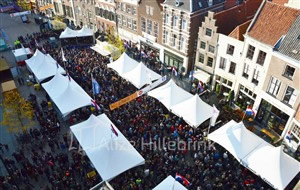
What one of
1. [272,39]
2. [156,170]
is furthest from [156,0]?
[156,170]

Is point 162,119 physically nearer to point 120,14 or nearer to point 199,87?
point 199,87

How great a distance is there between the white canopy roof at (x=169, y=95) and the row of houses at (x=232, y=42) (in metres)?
5.78

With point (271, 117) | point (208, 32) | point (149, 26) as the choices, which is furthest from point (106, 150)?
point (149, 26)

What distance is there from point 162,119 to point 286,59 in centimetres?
1256

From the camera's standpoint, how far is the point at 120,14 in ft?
136

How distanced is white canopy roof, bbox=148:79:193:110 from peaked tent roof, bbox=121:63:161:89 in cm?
253

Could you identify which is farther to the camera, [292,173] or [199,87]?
[199,87]

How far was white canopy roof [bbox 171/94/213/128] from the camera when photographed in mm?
23688

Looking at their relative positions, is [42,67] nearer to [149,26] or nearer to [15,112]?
[15,112]

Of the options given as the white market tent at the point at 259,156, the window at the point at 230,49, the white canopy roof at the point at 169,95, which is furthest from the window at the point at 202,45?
the white market tent at the point at 259,156

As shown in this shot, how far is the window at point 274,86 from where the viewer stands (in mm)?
23797

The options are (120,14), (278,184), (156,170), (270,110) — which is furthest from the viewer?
(120,14)

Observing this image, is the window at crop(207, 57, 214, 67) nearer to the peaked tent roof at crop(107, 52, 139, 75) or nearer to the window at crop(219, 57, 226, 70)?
the window at crop(219, 57, 226, 70)

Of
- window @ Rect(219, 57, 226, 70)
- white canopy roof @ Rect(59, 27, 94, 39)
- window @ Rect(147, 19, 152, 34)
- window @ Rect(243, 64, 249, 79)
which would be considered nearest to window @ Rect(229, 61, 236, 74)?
window @ Rect(219, 57, 226, 70)
